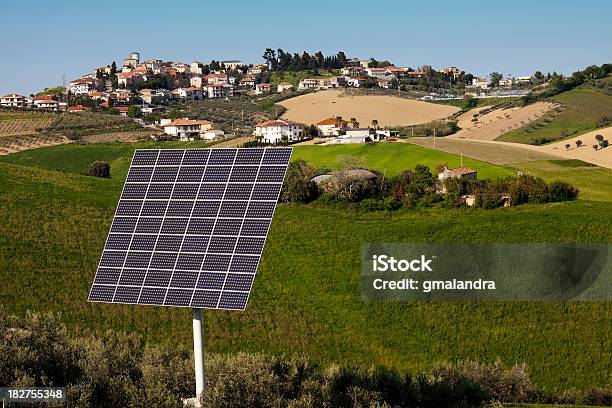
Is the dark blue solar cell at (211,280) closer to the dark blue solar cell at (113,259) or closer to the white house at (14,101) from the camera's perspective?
the dark blue solar cell at (113,259)

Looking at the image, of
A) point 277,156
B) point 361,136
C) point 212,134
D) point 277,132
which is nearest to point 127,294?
point 277,156

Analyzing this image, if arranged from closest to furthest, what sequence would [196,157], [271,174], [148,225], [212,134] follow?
1. [271,174]
2. [148,225]
3. [196,157]
4. [212,134]

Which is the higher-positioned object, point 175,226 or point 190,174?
point 190,174

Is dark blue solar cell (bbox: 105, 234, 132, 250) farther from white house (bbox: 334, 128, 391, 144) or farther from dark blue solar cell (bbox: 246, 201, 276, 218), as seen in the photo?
white house (bbox: 334, 128, 391, 144)

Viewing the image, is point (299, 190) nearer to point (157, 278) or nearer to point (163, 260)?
point (163, 260)

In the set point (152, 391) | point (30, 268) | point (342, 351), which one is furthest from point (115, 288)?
point (30, 268)

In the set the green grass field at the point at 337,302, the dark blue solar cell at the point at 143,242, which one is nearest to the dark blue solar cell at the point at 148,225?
the dark blue solar cell at the point at 143,242

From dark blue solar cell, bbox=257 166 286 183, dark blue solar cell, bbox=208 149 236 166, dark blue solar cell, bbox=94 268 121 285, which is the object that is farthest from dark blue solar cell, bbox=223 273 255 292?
dark blue solar cell, bbox=208 149 236 166
